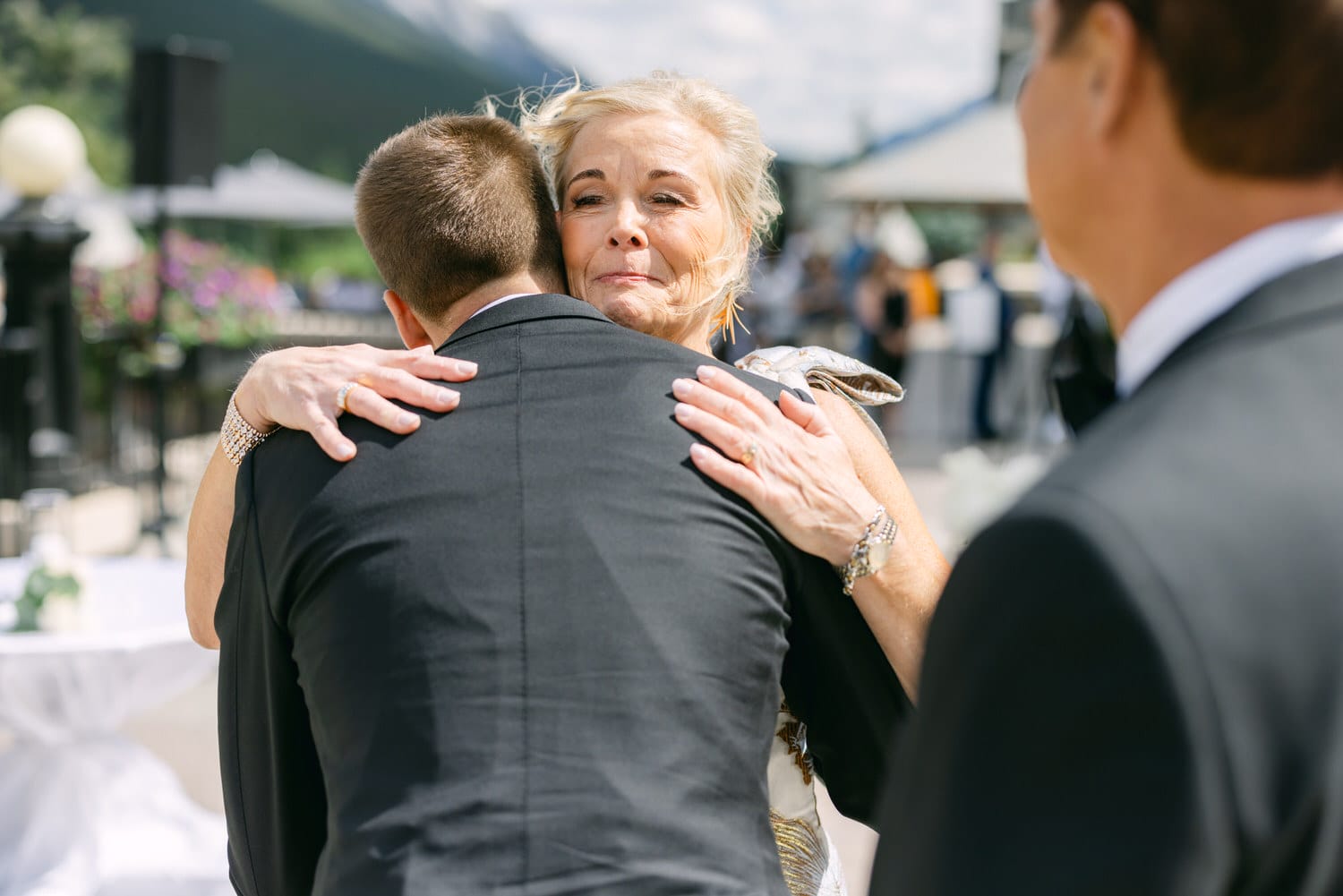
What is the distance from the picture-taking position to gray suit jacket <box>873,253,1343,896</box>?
2.34ft

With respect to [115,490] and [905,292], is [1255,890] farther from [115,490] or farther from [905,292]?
[905,292]

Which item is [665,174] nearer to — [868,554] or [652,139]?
[652,139]

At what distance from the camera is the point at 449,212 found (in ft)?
5.42

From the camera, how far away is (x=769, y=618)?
4.99 feet

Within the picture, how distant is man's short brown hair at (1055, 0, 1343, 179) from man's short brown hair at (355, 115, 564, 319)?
0.99m

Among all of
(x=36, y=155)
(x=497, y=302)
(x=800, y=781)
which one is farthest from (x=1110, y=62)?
(x=36, y=155)

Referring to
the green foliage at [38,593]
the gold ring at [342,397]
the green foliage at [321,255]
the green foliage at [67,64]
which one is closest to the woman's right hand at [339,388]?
the gold ring at [342,397]

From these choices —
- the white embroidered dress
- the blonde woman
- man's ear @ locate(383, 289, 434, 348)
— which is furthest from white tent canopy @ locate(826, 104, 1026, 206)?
man's ear @ locate(383, 289, 434, 348)

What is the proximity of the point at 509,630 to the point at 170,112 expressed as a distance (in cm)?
699

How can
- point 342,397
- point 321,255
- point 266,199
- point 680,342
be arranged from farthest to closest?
point 321,255 → point 266,199 → point 680,342 → point 342,397

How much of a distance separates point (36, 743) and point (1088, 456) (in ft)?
11.9

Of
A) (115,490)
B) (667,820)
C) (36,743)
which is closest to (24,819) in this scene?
(36,743)

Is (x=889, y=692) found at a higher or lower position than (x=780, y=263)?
higher

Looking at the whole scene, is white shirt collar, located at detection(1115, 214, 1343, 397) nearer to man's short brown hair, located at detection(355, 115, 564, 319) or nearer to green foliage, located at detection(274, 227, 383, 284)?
man's short brown hair, located at detection(355, 115, 564, 319)
